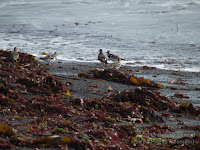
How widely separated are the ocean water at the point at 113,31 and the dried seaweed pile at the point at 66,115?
694 centimetres

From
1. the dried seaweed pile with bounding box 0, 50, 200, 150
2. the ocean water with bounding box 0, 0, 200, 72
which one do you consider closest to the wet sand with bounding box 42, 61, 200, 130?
the dried seaweed pile with bounding box 0, 50, 200, 150

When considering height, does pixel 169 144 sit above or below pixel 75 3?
below

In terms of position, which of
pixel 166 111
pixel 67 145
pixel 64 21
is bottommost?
pixel 166 111

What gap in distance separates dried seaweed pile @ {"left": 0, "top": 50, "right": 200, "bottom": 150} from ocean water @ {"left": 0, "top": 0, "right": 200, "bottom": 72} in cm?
694

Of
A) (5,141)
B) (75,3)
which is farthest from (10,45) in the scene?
(75,3)

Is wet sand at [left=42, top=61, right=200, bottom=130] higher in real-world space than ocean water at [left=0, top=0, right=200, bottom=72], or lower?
lower

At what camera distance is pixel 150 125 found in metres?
5.72

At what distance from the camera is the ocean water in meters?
16.3

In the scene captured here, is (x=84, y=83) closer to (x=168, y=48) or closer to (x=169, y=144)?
(x=169, y=144)

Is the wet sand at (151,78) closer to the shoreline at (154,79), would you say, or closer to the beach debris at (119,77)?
the shoreline at (154,79)

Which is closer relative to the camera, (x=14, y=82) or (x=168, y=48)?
(x=14, y=82)

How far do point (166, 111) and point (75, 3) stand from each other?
3752cm

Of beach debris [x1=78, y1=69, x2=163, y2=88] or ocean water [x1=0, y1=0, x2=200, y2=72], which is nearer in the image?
beach debris [x1=78, y1=69, x2=163, y2=88]

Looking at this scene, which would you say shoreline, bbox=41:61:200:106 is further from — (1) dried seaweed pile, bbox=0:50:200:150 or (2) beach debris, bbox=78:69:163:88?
(1) dried seaweed pile, bbox=0:50:200:150
